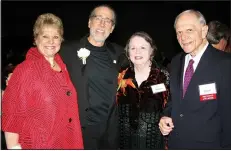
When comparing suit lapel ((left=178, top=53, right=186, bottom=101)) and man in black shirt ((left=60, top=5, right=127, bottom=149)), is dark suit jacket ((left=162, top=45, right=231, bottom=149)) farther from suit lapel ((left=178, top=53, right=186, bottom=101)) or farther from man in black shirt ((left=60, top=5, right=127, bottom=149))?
man in black shirt ((left=60, top=5, right=127, bottom=149))

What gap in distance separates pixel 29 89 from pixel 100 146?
4.83 feet

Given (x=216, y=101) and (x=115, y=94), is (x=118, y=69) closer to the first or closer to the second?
(x=115, y=94)

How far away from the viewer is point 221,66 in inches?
98.8

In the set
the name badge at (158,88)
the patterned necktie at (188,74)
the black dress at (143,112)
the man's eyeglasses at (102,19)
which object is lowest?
the black dress at (143,112)

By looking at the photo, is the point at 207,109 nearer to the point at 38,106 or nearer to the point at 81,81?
the point at 81,81

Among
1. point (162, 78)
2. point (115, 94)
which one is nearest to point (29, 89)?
point (115, 94)

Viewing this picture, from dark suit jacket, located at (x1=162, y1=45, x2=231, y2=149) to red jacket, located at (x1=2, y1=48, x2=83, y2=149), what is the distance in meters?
1.20

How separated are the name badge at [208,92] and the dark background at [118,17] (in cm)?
685

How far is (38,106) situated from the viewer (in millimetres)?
2395

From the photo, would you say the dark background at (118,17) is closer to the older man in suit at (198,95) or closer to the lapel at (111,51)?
the lapel at (111,51)

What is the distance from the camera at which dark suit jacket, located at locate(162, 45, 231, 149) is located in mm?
2510

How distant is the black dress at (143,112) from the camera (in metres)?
3.07

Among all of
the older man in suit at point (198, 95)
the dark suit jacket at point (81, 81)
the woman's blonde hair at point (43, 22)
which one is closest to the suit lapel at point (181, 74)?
the older man in suit at point (198, 95)

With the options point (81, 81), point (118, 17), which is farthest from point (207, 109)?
point (118, 17)
